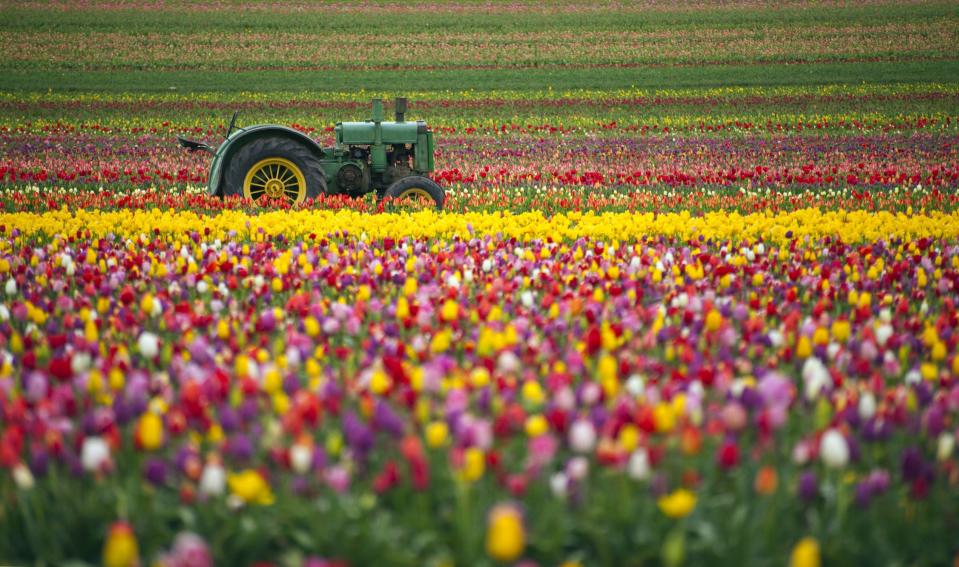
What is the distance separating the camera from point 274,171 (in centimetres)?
1152

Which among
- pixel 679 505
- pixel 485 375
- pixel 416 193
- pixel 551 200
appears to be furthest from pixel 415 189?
pixel 679 505

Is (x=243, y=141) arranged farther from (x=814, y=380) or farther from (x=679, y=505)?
(x=679, y=505)

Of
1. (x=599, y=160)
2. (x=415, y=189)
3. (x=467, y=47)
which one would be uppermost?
(x=467, y=47)

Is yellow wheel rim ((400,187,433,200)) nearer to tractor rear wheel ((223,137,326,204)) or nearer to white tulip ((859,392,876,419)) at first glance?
tractor rear wheel ((223,137,326,204))

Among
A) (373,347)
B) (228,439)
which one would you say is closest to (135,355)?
(373,347)

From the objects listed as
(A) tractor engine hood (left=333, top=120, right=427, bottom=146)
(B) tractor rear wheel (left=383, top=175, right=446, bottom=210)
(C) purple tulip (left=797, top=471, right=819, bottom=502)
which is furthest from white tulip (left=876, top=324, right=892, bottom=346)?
(A) tractor engine hood (left=333, top=120, right=427, bottom=146)

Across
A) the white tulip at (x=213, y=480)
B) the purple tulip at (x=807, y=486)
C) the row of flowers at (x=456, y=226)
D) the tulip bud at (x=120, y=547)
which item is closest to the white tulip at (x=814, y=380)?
the purple tulip at (x=807, y=486)

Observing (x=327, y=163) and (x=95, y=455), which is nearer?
(x=95, y=455)

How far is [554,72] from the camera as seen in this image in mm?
40312

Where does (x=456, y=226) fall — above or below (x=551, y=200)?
above

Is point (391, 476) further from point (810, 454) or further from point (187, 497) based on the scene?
point (810, 454)

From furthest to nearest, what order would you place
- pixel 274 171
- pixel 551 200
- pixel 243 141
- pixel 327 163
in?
pixel 551 200 < pixel 327 163 < pixel 274 171 < pixel 243 141

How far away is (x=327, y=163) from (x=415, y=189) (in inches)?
59.0

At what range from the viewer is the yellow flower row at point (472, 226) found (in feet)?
28.2
